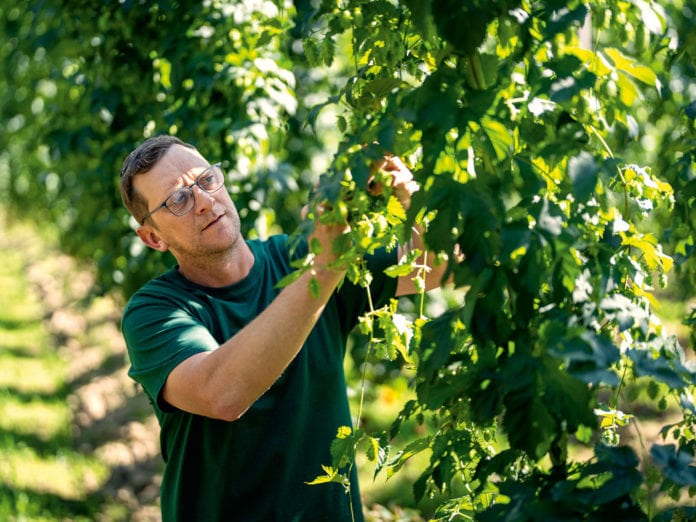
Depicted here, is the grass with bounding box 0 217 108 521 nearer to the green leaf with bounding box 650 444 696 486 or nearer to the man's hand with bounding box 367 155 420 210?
the man's hand with bounding box 367 155 420 210

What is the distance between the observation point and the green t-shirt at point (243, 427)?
2.29 meters

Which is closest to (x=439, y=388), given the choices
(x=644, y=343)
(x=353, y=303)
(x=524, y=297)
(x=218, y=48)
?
(x=524, y=297)

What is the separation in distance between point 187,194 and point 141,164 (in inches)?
6.8

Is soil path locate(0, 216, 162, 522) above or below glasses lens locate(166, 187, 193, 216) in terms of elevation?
below

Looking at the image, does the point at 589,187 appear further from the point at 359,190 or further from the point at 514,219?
the point at 359,190

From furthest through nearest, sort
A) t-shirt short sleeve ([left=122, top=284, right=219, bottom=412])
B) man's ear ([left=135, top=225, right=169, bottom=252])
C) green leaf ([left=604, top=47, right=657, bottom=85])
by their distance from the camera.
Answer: man's ear ([left=135, top=225, right=169, bottom=252]) < t-shirt short sleeve ([left=122, top=284, right=219, bottom=412]) < green leaf ([left=604, top=47, right=657, bottom=85])

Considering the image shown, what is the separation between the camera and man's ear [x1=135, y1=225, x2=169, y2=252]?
2.52 metres

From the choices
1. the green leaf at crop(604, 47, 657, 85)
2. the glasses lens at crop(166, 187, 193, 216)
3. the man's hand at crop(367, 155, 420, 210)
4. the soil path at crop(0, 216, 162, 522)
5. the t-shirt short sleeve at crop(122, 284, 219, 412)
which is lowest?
the soil path at crop(0, 216, 162, 522)

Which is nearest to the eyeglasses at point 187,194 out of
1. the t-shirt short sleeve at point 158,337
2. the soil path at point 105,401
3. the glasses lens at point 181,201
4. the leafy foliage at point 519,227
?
the glasses lens at point 181,201

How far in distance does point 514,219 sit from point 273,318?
54 centimetres

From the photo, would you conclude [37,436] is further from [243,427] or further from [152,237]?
[243,427]

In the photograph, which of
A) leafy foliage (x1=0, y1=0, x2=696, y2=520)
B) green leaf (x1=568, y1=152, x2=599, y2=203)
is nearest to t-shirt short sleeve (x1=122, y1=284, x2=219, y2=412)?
leafy foliage (x1=0, y1=0, x2=696, y2=520)

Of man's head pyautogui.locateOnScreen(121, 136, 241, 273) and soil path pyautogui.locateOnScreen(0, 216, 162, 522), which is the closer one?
man's head pyautogui.locateOnScreen(121, 136, 241, 273)

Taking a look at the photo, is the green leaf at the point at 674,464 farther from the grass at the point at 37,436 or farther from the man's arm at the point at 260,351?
the grass at the point at 37,436
